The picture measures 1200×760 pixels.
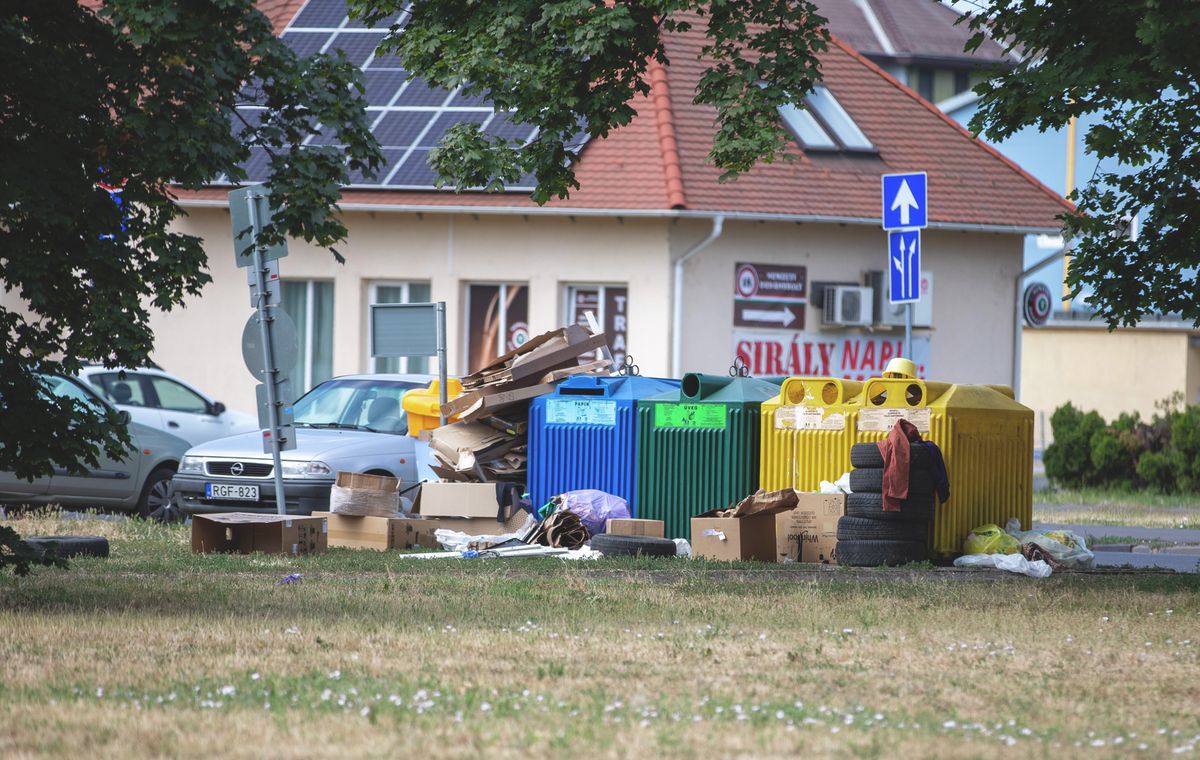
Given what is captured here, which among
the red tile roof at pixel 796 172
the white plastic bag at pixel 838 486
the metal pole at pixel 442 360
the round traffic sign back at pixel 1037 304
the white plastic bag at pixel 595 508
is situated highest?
the red tile roof at pixel 796 172

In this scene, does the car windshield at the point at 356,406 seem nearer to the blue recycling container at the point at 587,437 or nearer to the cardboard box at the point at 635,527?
the blue recycling container at the point at 587,437

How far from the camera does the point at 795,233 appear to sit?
28297mm

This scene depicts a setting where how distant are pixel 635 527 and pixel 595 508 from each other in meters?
0.51

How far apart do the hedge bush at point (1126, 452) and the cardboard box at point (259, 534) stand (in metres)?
15.4

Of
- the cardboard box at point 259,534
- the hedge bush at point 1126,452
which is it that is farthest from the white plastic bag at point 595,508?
the hedge bush at point 1126,452

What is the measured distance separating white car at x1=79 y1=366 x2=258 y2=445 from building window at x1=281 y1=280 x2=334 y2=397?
6.86 m

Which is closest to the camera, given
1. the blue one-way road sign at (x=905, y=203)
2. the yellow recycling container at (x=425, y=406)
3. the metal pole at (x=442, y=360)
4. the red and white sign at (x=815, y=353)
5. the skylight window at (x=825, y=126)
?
the blue one-way road sign at (x=905, y=203)

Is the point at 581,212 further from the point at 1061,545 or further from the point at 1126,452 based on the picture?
the point at 1061,545

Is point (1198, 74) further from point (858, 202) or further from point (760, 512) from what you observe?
point (858, 202)

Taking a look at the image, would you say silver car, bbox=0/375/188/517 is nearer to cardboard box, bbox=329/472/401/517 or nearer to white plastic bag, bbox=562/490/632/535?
cardboard box, bbox=329/472/401/517

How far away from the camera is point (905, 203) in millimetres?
16797

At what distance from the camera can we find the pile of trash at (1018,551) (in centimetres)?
1414

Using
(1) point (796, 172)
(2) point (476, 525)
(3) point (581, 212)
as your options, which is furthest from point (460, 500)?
(1) point (796, 172)

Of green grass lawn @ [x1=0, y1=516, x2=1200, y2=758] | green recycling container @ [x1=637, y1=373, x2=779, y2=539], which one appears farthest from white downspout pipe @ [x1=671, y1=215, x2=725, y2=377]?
green grass lawn @ [x1=0, y1=516, x2=1200, y2=758]
